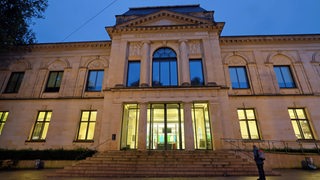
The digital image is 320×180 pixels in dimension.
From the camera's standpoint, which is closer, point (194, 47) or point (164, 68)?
point (164, 68)

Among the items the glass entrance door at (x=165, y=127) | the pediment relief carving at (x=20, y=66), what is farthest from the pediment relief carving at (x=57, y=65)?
the glass entrance door at (x=165, y=127)

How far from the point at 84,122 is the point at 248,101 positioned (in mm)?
17155

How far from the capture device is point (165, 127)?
15391 mm

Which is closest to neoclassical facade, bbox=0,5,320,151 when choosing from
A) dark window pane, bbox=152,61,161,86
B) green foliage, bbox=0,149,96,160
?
dark window pane, bbox=152,61,161,86

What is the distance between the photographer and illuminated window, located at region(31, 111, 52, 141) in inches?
672

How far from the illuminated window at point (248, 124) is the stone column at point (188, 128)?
227 inches

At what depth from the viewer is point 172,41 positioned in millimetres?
18469

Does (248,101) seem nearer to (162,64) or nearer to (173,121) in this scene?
(173,121)

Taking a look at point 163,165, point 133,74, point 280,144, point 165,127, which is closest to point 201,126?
point 165,127

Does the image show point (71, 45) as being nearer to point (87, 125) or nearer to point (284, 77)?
point (87, 125)

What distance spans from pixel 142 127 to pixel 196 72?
7661 millimetres

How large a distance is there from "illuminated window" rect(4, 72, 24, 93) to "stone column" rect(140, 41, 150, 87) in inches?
591

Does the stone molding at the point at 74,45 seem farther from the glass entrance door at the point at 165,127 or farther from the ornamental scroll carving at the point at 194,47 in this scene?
the glass entrance door at the point at 165,127

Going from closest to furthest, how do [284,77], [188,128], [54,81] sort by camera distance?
[188,128] → [284,77] → [54,81]
